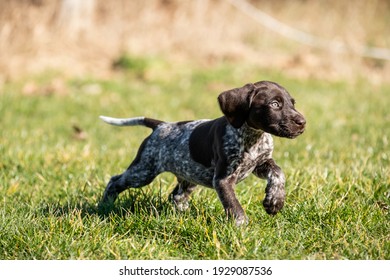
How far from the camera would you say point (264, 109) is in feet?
14.3

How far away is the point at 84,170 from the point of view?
680 centimetres

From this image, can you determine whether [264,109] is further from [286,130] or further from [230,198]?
[230,198]

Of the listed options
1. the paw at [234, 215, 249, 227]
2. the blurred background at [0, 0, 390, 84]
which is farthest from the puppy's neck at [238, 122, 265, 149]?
the blurred background at [0, 0, 390, 84]

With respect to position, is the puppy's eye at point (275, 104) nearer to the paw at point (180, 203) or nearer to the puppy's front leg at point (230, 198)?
the puppy's front leg at point (230, 198)

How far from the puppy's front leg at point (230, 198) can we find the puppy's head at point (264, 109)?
41 centimetres

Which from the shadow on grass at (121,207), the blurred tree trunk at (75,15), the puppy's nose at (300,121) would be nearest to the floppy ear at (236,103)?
the puppy's nose at (300,121)

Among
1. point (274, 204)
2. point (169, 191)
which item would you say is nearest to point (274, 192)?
point (274, 204)

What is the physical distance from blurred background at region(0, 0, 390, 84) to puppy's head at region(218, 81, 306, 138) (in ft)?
31.3

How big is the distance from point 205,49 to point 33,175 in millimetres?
8992

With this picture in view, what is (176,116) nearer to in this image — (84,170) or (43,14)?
(84,170)

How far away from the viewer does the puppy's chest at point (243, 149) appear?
457 centimetres

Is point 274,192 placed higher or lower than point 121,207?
higher

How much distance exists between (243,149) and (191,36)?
37.3 feet
